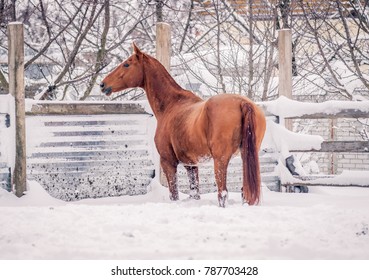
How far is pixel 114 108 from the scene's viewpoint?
19.9 ft

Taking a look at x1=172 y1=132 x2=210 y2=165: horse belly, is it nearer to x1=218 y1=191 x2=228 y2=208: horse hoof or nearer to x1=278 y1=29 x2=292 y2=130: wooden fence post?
x1=218 y1=191 x2=228 y2=208: horse hoof

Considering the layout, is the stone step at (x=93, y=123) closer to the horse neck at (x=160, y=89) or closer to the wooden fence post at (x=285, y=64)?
the horse neck at (x=160, y=89)

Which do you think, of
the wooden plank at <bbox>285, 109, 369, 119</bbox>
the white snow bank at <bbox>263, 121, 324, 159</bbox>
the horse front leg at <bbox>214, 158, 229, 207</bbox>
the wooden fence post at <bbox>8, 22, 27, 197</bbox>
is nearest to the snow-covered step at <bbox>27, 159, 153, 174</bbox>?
the wooden fence post at <bbox>8, 22, 27, 197</bbox>

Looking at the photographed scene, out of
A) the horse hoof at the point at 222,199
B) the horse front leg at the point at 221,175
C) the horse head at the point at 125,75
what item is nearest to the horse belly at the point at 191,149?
the horse front leg at the point at 221,175

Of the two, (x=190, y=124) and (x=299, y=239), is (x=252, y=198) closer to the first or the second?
(x=190, y=124)

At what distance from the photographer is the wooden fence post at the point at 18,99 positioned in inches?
225

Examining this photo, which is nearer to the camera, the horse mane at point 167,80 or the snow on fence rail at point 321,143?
the horse mane at point 167,80

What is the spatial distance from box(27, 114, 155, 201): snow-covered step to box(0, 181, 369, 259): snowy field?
6.35 feet

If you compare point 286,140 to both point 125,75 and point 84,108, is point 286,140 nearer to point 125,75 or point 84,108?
point 125,75

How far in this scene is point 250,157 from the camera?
4223 mm

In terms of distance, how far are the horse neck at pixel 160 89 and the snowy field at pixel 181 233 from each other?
1534mm

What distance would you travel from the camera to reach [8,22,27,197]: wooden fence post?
5727 millimetres
